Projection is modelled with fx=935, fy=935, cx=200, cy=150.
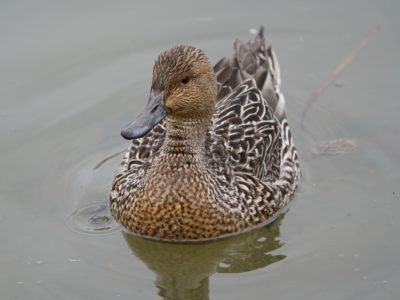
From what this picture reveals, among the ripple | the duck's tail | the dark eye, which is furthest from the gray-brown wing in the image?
the ripple

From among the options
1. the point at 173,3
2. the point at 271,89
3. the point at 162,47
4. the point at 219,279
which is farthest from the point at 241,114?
the point at 173,3

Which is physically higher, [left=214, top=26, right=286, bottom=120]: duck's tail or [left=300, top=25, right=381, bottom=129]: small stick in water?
[left=214, top=26, right=286, bottom=120]: duck's tail

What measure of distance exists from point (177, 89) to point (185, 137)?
54cm

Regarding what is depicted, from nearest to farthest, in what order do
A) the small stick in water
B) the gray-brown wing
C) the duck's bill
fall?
1. the duck's bill
2. the gray-brown wing
3. the small stick in water

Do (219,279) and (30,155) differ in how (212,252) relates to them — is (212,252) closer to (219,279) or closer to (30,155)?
(219,279)

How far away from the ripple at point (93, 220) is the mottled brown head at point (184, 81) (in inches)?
54.5

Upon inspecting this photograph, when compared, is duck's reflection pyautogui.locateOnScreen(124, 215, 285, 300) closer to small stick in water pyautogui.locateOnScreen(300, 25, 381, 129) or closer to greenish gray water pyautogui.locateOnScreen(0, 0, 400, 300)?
greenish gray water pyautogui.locateOnScreen(0, 0, 400, 300)

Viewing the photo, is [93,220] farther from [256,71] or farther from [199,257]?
[256,71]

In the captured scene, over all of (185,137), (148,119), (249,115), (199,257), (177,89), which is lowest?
(199,257)

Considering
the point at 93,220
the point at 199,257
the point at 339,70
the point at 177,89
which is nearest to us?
the point at 177,89

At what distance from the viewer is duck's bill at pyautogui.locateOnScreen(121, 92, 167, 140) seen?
7.50 m

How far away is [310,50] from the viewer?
11.3 m

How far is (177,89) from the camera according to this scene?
7750 millimetres

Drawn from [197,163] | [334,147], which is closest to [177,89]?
[197,163]
